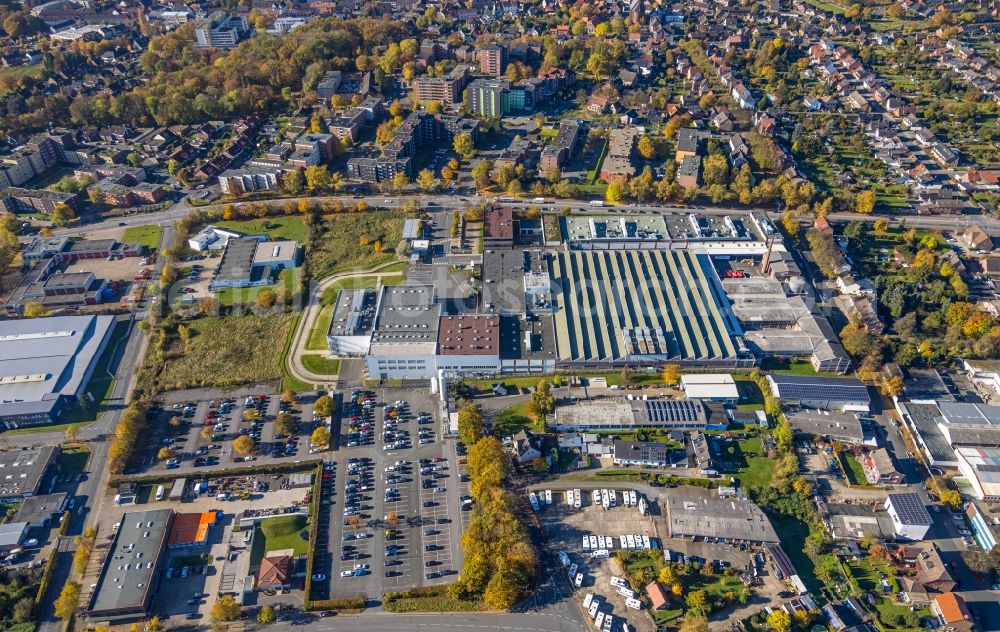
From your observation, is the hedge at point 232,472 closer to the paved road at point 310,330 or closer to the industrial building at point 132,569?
the industrial building at point 132,569

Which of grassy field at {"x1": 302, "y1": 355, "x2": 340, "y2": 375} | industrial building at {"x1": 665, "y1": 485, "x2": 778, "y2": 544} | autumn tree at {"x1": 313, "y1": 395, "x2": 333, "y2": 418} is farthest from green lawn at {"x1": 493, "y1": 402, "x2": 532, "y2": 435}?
grassy field at {"x1": 302, "y1": 355, "x2": 340, "y2": 375}

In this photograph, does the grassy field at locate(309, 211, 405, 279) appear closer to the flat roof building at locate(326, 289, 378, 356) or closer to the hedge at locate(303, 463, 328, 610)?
the flat roof building at locate(326, 289, 378, 356)

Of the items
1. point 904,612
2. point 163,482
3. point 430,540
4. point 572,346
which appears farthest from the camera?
point 572,346

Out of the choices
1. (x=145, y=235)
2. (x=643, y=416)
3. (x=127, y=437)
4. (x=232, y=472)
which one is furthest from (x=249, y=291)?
(x=643, y=416)

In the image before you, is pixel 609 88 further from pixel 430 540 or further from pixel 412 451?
pixel 430 540

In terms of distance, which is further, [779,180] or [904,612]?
[779,180]

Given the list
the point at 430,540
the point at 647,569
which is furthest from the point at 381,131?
the point at 647,569

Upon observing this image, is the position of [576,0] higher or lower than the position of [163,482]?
higher

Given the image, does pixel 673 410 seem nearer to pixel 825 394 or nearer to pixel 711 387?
pixel 711 387
